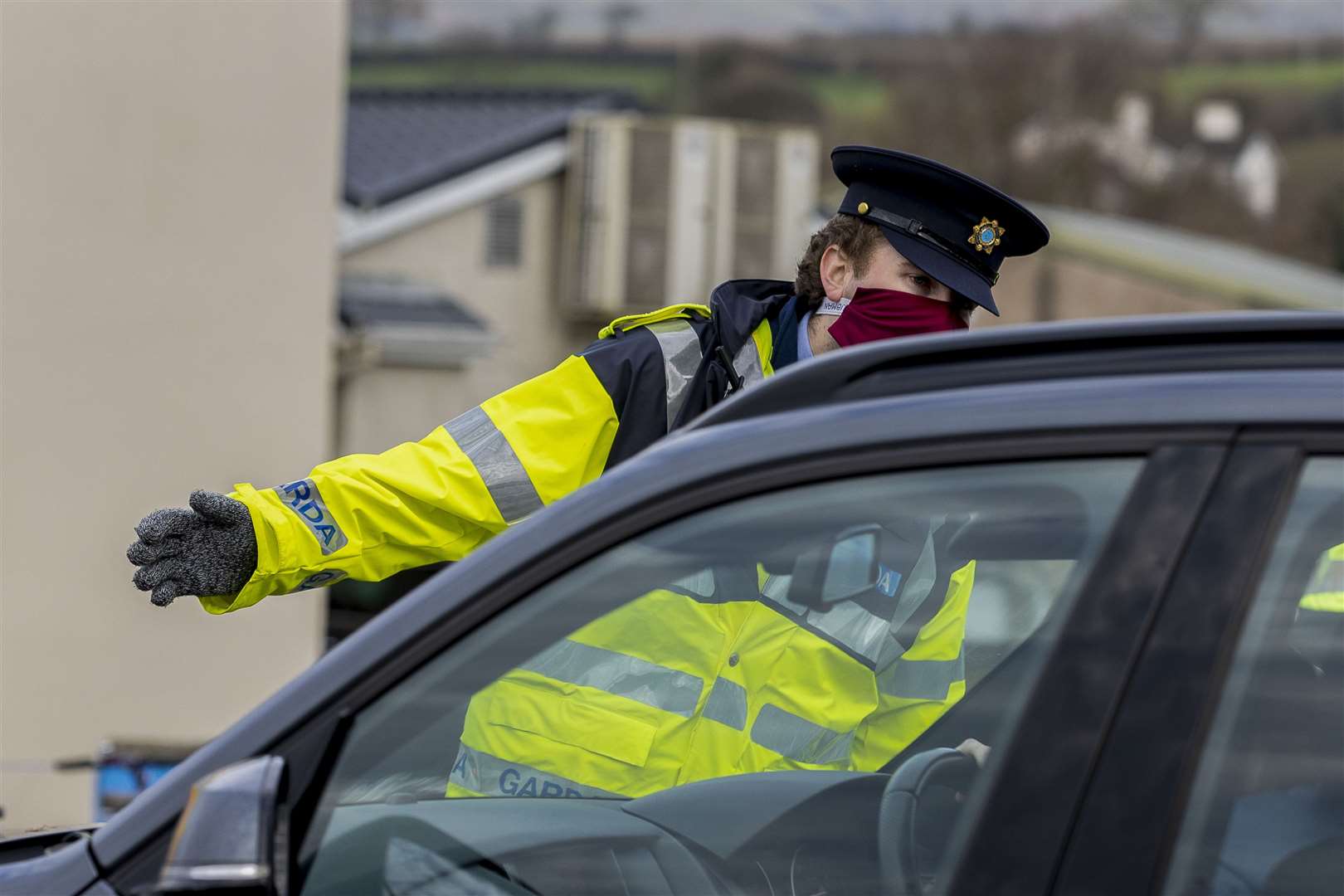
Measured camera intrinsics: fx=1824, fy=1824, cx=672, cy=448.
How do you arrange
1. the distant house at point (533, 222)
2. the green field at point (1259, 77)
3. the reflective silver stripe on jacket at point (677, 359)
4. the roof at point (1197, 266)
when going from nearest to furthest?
the reflective silver stripe on jacket at point (677, 359)
the distant house at point (533, 222)
the roof at point (1197, 266)
the green field at point (1259, 77)

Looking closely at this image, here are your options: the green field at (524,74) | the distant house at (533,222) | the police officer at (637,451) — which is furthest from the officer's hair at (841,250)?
the green field at (524,74)

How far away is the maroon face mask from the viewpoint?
292 centimetres

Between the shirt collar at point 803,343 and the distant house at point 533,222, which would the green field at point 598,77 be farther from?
the shirt collar at point 803,343

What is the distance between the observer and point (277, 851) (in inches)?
65.2

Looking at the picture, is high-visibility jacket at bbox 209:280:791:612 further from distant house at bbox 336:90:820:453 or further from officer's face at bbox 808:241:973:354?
distant house at bbox 336:90:820:453

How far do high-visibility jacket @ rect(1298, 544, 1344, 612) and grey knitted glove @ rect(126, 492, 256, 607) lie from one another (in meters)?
1.42

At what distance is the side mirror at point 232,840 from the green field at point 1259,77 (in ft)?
168

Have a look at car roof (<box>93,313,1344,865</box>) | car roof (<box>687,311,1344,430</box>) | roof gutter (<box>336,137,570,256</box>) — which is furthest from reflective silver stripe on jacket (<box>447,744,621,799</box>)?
roof gutter (<box>336,137,570,256</box>)

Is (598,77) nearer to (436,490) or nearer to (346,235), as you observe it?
(346,235)

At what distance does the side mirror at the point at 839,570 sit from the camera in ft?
5.75

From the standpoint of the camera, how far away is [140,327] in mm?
7723

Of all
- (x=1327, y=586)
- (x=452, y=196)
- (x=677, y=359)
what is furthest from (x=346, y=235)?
(x=1327, y=586)

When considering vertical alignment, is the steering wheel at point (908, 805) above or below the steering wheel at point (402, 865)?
above

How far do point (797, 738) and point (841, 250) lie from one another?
1223 millimetres
